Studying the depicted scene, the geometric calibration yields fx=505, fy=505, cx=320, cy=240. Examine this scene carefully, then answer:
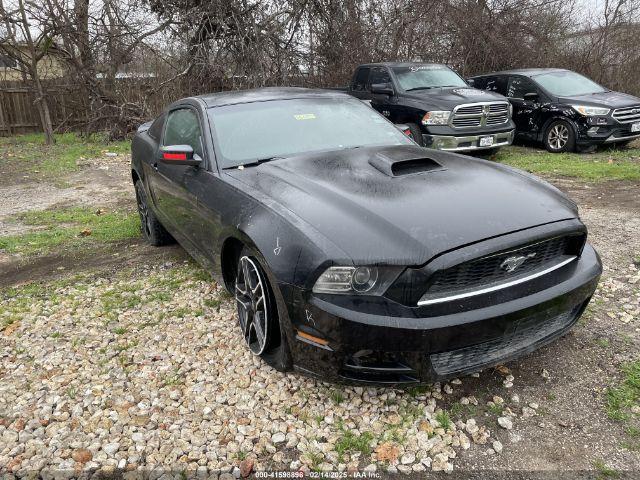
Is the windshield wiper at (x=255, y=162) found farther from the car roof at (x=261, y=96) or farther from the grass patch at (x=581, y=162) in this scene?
the grass patch at (x=581, y=162)

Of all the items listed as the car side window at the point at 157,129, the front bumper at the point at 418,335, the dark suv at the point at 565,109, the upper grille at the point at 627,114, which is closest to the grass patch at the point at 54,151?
the car side window at the point at 157,129

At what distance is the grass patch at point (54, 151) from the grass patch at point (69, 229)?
349 centimetres

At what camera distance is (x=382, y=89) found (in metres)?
9.50

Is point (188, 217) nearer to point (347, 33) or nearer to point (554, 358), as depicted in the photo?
point (554, 358)

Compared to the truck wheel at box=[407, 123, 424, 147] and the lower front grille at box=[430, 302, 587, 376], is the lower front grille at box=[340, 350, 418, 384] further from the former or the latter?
the truck wheel at box=[407, 123, 424, 147]

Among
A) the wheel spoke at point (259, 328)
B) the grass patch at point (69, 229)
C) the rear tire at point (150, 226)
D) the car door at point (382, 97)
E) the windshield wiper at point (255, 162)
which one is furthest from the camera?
the car door at point (382, 97)

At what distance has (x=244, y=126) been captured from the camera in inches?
149

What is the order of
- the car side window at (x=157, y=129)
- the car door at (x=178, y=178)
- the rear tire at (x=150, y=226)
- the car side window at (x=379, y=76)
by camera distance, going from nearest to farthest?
1. the car door at (x=178, y=178)
2. the car side window at (x=157, y=129)
3. the rear tire at (x=150, y=226)
4. the car side window at (x=379, y=76)

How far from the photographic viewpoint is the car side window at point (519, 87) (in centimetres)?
1007

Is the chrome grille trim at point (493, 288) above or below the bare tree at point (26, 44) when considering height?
below

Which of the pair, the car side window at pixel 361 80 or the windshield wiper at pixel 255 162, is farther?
the car side window at pixel 361 80

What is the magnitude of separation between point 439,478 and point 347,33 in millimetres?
14022

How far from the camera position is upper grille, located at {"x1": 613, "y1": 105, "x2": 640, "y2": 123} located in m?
8.99

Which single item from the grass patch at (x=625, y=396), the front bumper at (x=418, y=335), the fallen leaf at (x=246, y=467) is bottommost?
the fallen leaf at (x=246, y=467)
